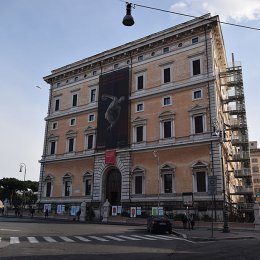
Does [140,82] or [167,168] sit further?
[140,82]

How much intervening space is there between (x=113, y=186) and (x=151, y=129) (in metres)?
8.92

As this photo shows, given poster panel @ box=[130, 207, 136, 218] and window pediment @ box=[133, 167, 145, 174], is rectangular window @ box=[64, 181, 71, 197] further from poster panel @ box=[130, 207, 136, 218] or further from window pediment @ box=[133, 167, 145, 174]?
poster panel @ box=[130, 207, 136, 218]

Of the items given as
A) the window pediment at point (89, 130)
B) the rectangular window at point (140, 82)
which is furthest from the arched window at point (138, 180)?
the rectangular window at point (140, 82)

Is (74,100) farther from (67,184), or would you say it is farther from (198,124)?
(198,124)

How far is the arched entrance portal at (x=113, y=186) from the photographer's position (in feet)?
137

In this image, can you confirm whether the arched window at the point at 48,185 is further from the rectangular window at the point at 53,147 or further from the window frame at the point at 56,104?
the window frame at the point at 56,104

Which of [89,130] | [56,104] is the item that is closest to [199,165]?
[89,130]

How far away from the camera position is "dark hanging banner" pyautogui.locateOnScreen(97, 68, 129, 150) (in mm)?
43047

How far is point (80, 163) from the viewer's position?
4591cm

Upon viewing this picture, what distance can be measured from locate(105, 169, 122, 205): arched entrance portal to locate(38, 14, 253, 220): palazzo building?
128 mm

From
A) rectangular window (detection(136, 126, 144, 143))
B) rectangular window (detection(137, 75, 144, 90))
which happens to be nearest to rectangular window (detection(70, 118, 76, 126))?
rectangular window (detection(137, 75, 144, 90))

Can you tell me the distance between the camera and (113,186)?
139 feet

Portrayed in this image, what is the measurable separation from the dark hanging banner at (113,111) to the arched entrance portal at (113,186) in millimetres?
3571

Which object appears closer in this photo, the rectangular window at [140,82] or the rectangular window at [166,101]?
the rectangular window at [166,101]
